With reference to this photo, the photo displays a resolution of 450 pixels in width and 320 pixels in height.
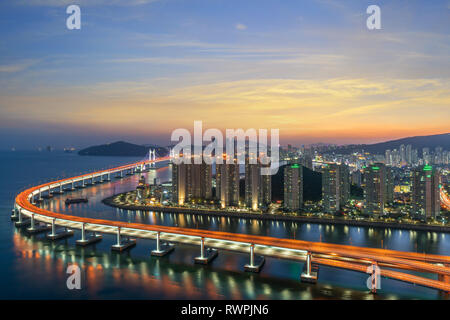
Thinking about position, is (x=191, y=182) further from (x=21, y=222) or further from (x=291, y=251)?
(x=291, y=251)

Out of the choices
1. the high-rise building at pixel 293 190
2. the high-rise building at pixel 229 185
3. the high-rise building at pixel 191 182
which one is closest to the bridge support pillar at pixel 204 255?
the high-rise building at pixel 229 185

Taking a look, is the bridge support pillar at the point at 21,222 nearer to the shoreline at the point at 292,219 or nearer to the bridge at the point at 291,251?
the bridge at the point at 291,251

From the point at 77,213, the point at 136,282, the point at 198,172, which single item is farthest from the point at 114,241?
the point at 198,172

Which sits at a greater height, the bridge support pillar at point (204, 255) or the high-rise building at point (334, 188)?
the high-rise building at point (334, 188)

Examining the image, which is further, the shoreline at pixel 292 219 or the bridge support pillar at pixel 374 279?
the shoreline at pixel 292 219

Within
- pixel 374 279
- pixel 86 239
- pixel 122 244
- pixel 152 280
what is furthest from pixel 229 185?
pixel 374 279

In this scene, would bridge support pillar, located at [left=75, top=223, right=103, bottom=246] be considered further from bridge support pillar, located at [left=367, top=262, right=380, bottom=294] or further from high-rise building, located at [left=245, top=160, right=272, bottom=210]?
bridge support pillar, located at [left=367, top=262, right=380, bottom=294]
